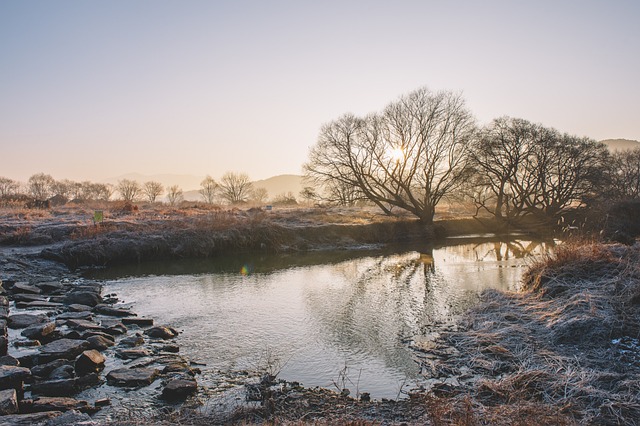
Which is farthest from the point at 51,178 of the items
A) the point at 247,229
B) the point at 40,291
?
the point at 40,291

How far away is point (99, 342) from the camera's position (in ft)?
31.4

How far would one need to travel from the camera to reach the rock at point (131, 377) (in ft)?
25.2

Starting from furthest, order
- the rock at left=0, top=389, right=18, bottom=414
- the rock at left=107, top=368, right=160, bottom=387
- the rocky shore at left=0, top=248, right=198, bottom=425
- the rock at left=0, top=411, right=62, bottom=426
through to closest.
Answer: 1. the rock at left=107, top=368, right=160, bottom=387
2. the rocky shore at left=0, top=248, right=198, bottom=425
3. the rock at left=0, top=389, right=18, bottom=414
4. the rock at left=0, top=411, right=62, bottom=426

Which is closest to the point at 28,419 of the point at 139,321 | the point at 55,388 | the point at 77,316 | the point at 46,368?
the point at 55,388

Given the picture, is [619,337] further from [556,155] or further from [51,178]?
[51,178]

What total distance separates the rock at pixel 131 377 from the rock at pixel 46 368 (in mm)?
1048

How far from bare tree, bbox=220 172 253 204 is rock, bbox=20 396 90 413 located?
277 feet

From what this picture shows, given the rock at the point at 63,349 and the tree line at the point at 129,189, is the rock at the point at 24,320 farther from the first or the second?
the tree line at the point at 129,189

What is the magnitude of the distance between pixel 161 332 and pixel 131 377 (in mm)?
2840

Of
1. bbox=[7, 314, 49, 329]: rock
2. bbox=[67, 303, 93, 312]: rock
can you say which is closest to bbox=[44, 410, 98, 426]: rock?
bbox=[7, 314, 49, 329]: rock

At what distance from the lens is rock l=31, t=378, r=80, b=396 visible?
7223 mm

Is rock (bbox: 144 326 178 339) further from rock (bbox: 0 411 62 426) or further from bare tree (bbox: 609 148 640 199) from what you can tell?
bare tree (bbox: 609 148 640 199)

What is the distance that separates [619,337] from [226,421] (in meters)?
7.18

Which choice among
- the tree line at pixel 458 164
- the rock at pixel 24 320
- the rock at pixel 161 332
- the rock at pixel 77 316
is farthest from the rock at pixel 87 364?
the tree line at pixel 458 164
